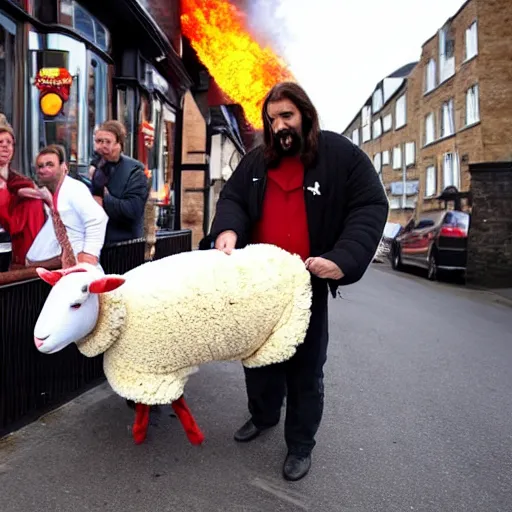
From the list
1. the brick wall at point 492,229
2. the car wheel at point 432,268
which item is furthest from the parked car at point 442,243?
the brick wall at point 492,229

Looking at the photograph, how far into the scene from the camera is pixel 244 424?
11.5 ft

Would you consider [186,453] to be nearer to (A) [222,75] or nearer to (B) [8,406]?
(B) [8,406]

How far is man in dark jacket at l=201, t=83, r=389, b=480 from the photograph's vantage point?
275 centimetres

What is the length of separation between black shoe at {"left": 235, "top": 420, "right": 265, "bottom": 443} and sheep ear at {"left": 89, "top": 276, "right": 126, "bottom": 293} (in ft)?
4.80

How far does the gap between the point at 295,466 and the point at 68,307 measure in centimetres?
151

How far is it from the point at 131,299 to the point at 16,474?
1186 mm

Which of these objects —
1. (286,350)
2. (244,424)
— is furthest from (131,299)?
(244,424)

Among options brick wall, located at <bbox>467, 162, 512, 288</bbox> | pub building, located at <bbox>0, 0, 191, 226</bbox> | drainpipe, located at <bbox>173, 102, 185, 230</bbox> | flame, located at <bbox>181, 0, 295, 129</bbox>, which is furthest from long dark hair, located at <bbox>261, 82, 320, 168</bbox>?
brick wall, located at <bbox>467, 162, 512, 288</bbox>

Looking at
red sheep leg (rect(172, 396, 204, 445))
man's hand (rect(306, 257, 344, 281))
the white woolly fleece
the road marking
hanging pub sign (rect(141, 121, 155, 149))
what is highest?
hanging pub sign (rect(141, 121, 155, 149))

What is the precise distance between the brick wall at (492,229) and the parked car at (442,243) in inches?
8.8

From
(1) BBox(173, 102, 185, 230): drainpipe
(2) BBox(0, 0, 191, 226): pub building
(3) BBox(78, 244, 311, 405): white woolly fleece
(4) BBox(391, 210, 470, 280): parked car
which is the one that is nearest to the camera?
(3) BBox(78, 244, 311, 405): white woolly fleece

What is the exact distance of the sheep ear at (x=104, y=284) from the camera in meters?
2.39

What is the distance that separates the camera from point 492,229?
44.1ft

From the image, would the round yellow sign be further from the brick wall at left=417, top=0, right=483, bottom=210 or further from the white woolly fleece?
the brick wall at left=417, top=0, right=483, bottom=210
